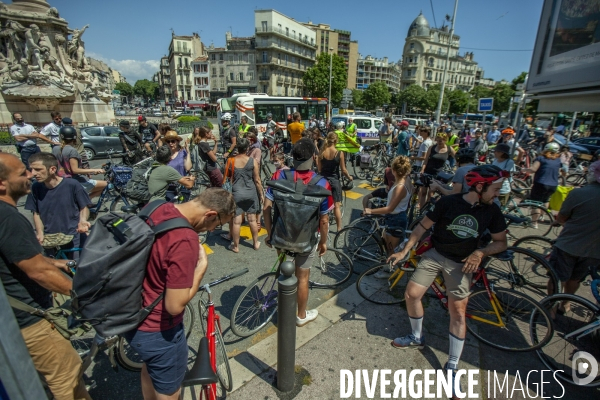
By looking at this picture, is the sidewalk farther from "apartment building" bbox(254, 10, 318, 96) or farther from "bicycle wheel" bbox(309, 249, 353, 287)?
"apartment building" bbox(254, 10, 318, 96)

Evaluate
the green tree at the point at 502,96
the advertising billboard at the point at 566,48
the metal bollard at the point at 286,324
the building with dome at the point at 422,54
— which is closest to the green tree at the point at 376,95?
the green tree at the point at 502,96

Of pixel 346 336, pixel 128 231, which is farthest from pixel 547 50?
pixel 128 231

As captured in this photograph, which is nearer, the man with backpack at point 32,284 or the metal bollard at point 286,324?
the man with backpack at point 32,284

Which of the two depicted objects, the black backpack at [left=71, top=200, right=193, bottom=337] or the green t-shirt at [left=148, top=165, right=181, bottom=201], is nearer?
the black backpack at [left=71, top=200, right=193, bottom=337]

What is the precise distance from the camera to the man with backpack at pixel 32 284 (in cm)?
167

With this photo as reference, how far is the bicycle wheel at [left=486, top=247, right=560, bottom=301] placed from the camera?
11.6 feet

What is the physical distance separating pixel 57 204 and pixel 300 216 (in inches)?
113

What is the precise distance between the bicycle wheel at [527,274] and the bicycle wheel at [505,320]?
41cm

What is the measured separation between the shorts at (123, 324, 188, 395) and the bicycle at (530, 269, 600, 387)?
135 inches

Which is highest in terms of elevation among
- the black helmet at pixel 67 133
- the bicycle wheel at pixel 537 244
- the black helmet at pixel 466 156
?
the black helmet at pixel 67 133

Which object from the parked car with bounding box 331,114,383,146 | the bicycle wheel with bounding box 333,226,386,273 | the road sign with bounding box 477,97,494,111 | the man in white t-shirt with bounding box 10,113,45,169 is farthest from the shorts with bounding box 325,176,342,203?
the parked car with bounding box 331,114,383,146

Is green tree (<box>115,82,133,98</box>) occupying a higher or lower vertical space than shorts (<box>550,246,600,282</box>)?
higher

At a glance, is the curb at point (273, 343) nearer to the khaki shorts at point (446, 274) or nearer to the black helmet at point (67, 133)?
the khaki shorts at point (446, 274)

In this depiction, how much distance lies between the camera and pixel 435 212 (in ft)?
8.80
